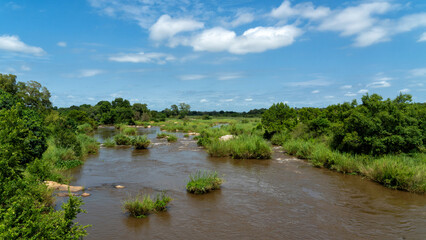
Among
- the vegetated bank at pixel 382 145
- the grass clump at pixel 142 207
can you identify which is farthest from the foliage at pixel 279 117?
the grass clump at pixel 142 207

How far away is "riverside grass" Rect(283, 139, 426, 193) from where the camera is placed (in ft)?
36.3

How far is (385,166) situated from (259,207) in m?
6.64

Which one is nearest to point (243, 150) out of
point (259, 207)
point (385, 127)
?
point (385, 127)

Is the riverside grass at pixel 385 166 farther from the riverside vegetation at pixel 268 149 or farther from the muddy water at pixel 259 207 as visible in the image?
the muddy water at pixel 259 207

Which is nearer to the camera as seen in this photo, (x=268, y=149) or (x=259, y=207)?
(x=259, y=207)

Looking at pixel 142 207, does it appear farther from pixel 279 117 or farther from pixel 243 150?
pixel 279 117

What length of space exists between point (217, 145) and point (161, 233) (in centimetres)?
1282

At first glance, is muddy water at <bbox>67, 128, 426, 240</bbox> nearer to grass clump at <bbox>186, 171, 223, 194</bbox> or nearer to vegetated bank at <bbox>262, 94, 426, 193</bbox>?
grass clump at <bbox>186, 171, 223, 194</bbox>

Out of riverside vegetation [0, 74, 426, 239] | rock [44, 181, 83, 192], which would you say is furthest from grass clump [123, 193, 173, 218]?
rock [44, 181, 83, 192]

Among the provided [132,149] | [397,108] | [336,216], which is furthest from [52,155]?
[397,108]

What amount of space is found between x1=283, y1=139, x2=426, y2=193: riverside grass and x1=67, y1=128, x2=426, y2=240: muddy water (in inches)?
19.1

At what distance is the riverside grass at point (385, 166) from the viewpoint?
11068 mm

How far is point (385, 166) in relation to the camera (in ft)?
39.5

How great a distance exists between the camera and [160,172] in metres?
15.4
